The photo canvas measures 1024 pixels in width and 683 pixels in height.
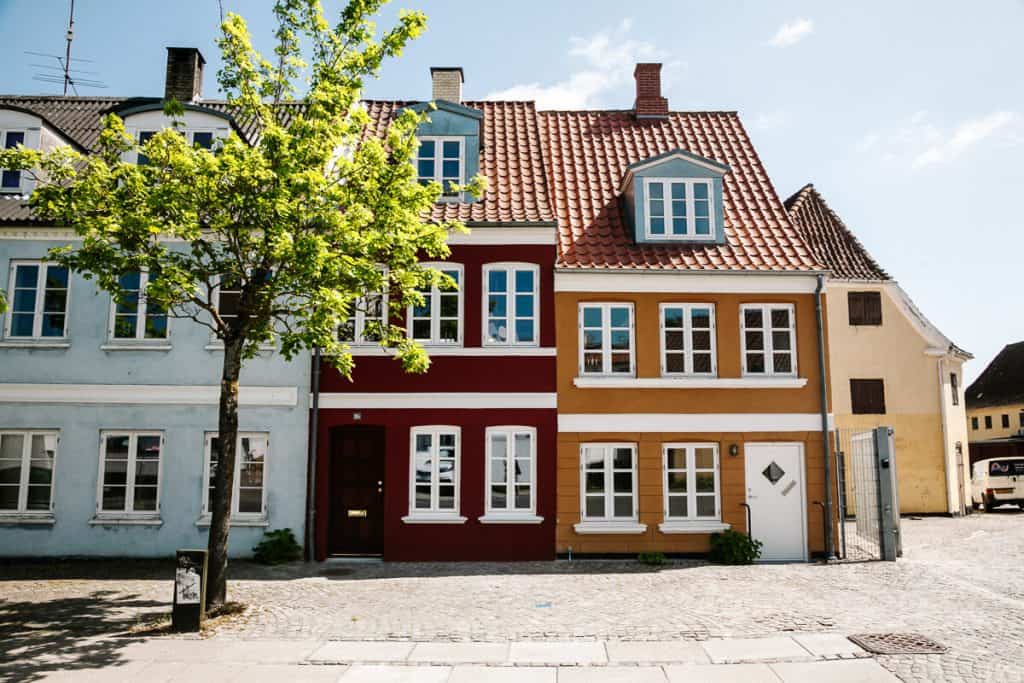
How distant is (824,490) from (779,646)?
291 inches

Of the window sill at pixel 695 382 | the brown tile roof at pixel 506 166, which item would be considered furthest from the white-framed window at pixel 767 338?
Result: the brown tile roof at pixel 506 166

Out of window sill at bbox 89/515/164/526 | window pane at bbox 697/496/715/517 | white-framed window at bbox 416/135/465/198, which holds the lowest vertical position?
window sill at bbox 89/515/164/526

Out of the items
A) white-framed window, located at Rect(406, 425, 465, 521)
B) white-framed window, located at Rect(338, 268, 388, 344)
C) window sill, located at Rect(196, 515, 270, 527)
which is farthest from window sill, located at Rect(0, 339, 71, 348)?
white-framed window, located at Rect(406, 425, 465, 521)

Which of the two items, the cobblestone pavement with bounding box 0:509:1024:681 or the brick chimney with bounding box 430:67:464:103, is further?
the brick chimney with bounding box 430:67:464:103

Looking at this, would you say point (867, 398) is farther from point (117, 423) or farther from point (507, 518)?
point (117, 423)

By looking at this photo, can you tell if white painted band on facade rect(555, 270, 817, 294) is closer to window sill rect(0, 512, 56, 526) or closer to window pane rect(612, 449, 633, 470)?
window pane rect(612, 449, 633, 470)

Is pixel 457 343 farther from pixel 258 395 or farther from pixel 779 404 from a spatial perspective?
pixel 779 404

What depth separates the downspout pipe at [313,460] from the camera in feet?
48.9

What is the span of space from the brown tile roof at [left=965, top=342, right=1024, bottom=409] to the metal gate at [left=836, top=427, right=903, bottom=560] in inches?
1338

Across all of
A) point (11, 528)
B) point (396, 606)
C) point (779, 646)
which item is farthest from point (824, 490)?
point (11, 528)

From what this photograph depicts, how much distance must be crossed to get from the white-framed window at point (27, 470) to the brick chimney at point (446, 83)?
40.1ft

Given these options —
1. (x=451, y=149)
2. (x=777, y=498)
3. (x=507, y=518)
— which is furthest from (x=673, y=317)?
(x=451, y=149)

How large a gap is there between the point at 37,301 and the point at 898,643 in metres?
17.0

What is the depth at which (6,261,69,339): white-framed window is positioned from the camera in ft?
51.2
